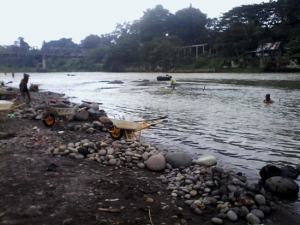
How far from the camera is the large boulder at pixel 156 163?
7379 mm

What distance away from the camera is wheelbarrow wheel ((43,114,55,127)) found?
12120 mm

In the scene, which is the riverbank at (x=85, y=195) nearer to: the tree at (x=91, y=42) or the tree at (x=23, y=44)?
the tree at (x=23, y=44)

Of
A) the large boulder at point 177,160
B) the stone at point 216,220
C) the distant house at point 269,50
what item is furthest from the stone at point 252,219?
the distant house at point 269,50

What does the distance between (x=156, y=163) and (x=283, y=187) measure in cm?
302

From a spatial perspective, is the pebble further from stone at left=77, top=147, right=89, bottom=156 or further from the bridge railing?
the bridge railing

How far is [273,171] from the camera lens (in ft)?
23.2

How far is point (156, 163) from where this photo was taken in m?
7.43

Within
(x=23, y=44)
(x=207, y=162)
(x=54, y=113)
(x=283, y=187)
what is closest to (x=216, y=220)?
(x=283, y=187)

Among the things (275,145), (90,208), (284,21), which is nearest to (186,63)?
(284,21)

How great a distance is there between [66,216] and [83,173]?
2.08 metres

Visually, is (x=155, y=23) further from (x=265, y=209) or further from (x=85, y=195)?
(x=265, y=209)

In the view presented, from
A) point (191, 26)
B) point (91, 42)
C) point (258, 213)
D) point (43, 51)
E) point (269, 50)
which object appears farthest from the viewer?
point (91, 42)

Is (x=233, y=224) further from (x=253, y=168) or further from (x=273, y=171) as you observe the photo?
(x=253, y=168)

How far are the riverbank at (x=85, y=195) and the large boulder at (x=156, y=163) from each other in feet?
0.50
